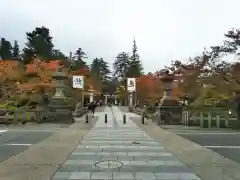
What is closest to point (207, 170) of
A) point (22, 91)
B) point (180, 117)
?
point (180, 117)

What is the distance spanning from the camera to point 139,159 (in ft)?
32.3

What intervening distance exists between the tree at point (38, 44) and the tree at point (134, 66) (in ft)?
85.5

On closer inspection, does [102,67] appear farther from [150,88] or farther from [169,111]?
[169,111]

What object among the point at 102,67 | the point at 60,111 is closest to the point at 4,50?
the point at 102,67

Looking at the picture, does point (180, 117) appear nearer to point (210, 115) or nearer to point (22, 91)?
point (210, 115)

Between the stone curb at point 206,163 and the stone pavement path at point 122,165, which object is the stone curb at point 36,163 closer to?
the stone pavement path at point 122,165

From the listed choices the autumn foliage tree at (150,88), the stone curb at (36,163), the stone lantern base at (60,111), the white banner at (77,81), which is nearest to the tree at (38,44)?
the autumn foliage tree at (150,88)

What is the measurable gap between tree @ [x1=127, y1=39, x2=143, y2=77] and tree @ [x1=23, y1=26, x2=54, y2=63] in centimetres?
2605

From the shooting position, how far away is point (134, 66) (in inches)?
3967

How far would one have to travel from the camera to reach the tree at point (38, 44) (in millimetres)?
69812

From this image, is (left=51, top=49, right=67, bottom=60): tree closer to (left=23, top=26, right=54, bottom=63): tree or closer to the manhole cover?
(left=23, top=26, right=54, bottom=63): tree

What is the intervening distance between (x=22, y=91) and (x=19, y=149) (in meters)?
27.7

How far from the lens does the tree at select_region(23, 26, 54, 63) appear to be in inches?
2749

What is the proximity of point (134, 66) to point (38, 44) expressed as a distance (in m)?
36.6
